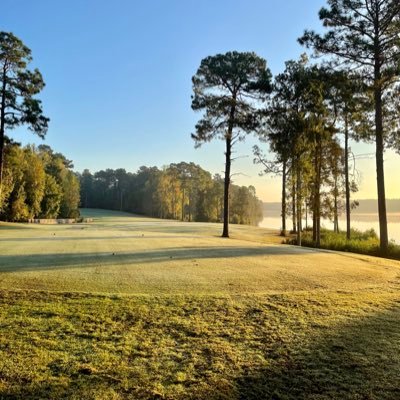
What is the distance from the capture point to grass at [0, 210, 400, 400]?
152 inches

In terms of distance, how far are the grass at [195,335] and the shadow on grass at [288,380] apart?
15 mm

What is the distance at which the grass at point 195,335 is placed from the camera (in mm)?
3863

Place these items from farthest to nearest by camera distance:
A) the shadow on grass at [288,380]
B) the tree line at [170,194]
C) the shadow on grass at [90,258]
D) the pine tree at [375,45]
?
the tree line at [170,194], the pine tree at [375,45], the shadow on grass at [90,258], the shadow on grass at [288,380]

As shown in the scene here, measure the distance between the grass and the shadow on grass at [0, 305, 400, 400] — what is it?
0.05 ft

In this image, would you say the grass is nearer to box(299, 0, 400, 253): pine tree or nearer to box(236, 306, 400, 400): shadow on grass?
box(236, 306, 400, 400): shadow on grass

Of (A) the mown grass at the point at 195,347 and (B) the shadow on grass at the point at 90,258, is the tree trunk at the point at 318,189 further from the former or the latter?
(A) the mown grass at the point at 195,347

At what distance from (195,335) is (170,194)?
A: 82269mm

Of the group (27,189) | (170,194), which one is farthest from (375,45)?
(170,194)

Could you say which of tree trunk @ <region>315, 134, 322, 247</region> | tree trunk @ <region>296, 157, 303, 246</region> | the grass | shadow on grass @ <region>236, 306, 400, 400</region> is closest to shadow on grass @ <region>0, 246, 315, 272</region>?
the grass

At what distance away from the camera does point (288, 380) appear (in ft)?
13.3

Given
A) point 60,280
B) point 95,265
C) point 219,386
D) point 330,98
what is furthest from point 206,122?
point 219,386

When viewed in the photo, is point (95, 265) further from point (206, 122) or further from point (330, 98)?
point (330, 98)

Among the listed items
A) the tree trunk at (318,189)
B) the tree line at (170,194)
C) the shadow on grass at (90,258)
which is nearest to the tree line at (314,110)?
the tree trunk at (318,189)

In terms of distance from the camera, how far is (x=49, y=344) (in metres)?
4.70
